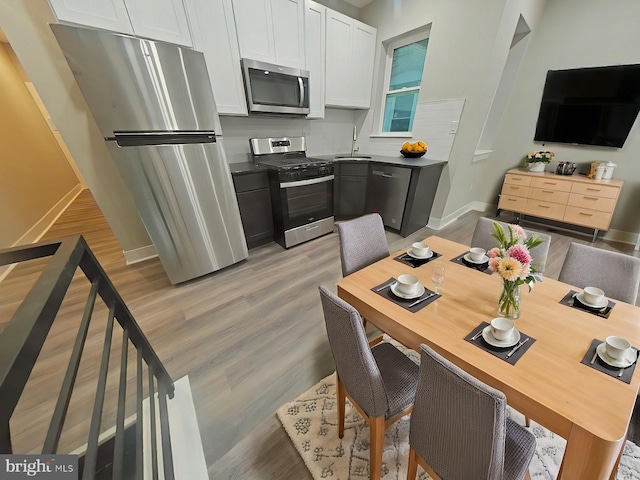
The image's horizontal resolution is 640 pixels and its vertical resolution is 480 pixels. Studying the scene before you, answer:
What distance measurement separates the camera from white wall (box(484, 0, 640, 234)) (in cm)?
270

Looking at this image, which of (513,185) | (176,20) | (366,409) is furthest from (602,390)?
(513,185)

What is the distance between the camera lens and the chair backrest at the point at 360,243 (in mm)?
1412

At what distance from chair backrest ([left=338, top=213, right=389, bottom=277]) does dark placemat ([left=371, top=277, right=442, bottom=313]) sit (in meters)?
0.33

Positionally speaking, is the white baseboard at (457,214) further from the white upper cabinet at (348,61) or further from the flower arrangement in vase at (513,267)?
the flower arrangement in vase at (513,267)

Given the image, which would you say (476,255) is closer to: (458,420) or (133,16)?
(458,420)

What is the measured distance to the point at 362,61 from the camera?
11.0ft

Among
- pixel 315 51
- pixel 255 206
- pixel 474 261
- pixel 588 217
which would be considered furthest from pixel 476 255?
pixel 588 217

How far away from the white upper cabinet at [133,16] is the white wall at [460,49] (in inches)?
106

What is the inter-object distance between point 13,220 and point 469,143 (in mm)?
5731

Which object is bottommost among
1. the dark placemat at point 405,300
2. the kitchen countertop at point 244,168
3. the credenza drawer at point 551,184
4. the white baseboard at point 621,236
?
the white baseboard at point 621,236

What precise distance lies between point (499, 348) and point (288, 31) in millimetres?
3291

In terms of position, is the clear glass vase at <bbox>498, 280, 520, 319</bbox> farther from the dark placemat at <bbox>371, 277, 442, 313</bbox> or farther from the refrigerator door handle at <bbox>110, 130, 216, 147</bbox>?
the refrigerator door handle at <bbox>110, 130, 216, 147</bbox>

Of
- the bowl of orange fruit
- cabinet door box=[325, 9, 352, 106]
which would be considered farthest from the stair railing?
the bowl of orange fruit

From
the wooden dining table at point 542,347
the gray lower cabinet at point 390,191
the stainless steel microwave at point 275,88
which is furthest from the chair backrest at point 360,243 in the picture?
the stainless steel microwave at point 275,88
